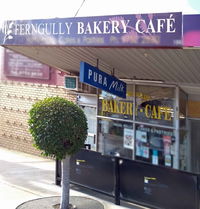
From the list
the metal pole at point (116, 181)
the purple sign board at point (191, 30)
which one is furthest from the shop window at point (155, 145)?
the purple sign board at point (191, 30)

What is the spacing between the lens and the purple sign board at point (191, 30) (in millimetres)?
5332

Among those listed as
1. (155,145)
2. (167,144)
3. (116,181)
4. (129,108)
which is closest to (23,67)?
(129,108)

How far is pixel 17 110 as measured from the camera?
13688mm

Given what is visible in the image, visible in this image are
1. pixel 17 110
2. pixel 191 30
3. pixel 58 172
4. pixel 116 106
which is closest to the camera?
pixel 191 30

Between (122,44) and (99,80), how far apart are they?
1627mm

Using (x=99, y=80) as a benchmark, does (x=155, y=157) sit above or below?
below

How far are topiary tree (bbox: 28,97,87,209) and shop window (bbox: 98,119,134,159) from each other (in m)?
3.24

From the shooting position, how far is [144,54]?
6.89m

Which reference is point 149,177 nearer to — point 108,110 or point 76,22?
point 76,22

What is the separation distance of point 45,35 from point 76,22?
792 millimetres

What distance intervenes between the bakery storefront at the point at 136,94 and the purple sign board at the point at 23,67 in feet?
6.19

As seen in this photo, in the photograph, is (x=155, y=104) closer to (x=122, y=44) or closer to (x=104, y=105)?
(x=104, y=105)

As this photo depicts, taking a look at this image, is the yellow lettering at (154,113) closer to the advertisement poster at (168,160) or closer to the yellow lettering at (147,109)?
the yellow lettering at (147,109)

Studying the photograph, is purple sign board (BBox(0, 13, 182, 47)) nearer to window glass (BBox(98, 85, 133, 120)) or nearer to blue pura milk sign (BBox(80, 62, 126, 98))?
blue pura milk sign (BBox(80, 62, 126, 98))
